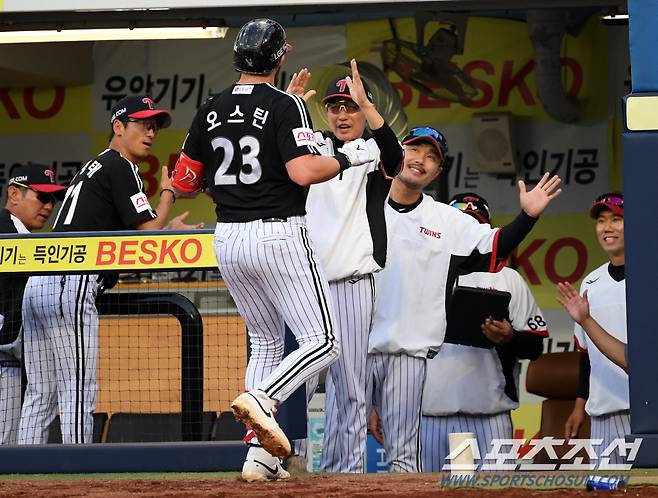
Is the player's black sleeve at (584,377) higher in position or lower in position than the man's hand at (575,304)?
lower

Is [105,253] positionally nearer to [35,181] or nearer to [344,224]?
[344,224]

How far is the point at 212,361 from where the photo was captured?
18.8 feet

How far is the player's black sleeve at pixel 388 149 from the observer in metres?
5.05

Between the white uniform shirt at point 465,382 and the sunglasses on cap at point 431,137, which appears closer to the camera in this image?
the sunglasses on cap at point 431,137

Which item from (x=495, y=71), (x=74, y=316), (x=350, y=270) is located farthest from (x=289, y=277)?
(x=495, y=71)

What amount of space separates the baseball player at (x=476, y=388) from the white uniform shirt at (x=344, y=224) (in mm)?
989

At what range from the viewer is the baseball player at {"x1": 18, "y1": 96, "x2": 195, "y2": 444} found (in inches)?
227

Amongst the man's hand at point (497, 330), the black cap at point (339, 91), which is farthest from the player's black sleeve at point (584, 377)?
the black cap at point (339, 91)

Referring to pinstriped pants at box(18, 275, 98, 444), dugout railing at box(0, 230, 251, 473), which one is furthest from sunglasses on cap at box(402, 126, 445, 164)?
pinstriped pants at box(18, 275, 98, 444)

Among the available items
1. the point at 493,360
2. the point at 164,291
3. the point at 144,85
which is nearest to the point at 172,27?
the point at 144,85

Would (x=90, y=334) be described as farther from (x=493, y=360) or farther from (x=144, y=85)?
(x=144, y=85)

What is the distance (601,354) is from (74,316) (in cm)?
233

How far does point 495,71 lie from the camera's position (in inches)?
366

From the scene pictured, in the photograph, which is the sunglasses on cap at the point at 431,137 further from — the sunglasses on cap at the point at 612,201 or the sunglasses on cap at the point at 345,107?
the sunglasses on cap at the point at 612,201
